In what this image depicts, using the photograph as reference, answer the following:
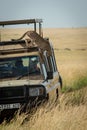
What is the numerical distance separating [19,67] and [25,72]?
21cm

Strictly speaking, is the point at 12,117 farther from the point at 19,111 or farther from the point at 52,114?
the point at 52,114

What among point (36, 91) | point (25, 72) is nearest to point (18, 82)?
point (36, 91)

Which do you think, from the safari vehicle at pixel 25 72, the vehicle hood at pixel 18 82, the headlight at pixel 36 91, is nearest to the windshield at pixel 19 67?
the safari vehicle at pixel 25 72

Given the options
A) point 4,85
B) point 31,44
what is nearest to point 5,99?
point 4,85

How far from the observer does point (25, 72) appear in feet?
40.4

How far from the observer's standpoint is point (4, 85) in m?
11.4

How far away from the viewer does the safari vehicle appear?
11.2 meters

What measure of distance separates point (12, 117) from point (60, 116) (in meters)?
1.58

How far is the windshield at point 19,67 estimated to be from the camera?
40.3ft

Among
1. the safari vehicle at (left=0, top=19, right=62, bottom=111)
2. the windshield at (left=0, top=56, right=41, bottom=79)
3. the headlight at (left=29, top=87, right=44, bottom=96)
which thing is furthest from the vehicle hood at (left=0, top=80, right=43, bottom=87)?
the windshield at (left=0, top=56, right=41, bottom=79)

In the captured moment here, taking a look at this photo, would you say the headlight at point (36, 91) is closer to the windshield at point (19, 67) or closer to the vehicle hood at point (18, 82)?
the vehicle hood at point (18, 82)

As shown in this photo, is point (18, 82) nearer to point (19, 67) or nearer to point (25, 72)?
point (25, 72)

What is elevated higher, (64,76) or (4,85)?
(4,85)

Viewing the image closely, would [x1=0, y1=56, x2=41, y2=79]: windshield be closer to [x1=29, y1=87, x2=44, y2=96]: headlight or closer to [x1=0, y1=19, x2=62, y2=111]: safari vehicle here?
[x1=0, y1=19, x2=62, y2=111]: safari vehicle
